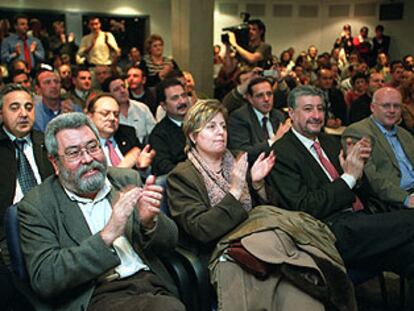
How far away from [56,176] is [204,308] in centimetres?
81

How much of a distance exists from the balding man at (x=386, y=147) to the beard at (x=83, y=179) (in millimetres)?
1612

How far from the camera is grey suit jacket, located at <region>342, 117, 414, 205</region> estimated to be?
2793 mm

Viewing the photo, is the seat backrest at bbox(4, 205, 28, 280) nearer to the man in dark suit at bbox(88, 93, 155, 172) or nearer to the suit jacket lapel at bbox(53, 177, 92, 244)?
the suit jacket lapel at bbox(53, 177, 92, 244)

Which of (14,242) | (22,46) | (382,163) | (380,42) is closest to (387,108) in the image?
(382,163)

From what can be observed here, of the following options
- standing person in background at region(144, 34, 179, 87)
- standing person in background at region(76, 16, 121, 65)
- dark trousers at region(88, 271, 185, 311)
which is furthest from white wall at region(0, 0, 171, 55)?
dark trousers at region(88, 271, 185, 311)

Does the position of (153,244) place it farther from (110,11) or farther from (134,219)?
(110,11)

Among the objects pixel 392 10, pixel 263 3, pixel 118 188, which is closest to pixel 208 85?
pixel 118 188

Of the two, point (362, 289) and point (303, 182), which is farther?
point (362, 289)

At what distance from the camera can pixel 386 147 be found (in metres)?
3.05

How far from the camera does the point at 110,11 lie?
11258 millimetres

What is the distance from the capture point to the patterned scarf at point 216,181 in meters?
2.29

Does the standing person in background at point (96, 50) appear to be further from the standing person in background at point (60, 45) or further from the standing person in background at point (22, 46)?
the standing person in background at point (60, 45)

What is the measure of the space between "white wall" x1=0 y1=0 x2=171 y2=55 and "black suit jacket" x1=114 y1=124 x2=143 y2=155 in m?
7.90

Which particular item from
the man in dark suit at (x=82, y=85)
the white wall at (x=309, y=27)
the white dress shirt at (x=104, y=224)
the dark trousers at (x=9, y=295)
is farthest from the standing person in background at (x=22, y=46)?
the white wall at (x=309, y=27)
